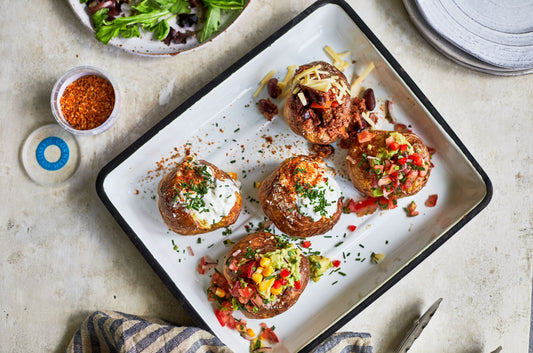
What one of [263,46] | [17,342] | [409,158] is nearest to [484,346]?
[409,158]

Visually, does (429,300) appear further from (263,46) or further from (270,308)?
(263,46)

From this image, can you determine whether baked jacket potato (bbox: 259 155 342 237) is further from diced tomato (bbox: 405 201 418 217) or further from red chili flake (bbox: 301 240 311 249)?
diced tomato (bbox: 405 201 418 217)

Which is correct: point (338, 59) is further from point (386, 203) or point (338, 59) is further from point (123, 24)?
point (123, 24)

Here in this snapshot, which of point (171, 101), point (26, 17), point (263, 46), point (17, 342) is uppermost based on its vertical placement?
point (263, 46)

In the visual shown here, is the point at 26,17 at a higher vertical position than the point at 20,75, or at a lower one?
higher

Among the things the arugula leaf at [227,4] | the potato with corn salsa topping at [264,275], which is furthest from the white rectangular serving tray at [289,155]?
the arugula leaf at [227,4]

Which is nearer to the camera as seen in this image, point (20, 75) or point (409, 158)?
point (409, 158)

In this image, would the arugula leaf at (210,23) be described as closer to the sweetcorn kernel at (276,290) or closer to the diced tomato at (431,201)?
the sweetcorn kernel at (276,290)

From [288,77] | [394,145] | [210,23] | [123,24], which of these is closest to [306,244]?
[394,145]
